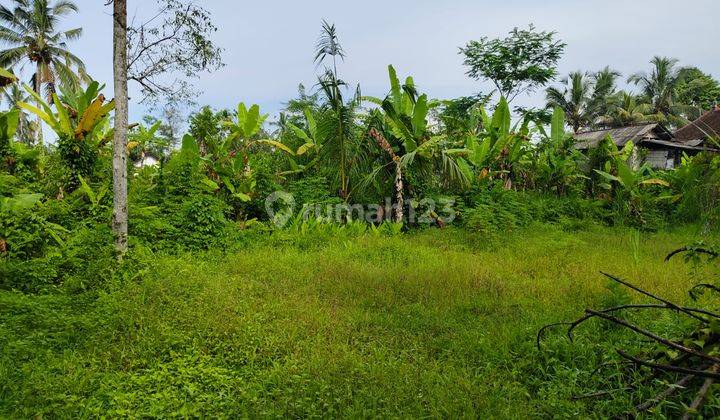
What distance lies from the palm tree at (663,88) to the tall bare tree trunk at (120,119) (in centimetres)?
3828

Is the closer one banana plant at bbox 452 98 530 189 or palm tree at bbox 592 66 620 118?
banana plant at bbox 452 98 530 189

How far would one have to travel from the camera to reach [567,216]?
11.0m

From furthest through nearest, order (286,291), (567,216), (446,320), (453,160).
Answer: (567,216), (453,160), (286,291), (446,320)

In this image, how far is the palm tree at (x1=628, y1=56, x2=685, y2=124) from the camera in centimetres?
3359

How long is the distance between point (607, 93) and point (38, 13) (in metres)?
39.3

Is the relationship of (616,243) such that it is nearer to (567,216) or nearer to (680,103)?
(567,216)

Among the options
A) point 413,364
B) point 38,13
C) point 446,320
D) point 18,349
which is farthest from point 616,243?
point 38,13

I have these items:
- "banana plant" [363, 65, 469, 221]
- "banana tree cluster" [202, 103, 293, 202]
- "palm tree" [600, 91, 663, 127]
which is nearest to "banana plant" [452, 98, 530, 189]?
"banana plant" [363, 65, 469, 221]

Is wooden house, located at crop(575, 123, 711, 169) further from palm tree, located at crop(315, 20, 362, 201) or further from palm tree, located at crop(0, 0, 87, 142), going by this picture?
palm tree, located at crop(0, 0, 87, 142)

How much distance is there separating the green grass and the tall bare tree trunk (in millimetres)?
669

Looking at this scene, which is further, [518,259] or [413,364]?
[518,259]

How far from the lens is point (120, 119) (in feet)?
18.5

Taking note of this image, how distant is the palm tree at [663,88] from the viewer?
3359 centimetres

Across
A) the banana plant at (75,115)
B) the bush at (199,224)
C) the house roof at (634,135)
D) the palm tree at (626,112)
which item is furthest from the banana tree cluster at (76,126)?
the palm tree at (626,112)
